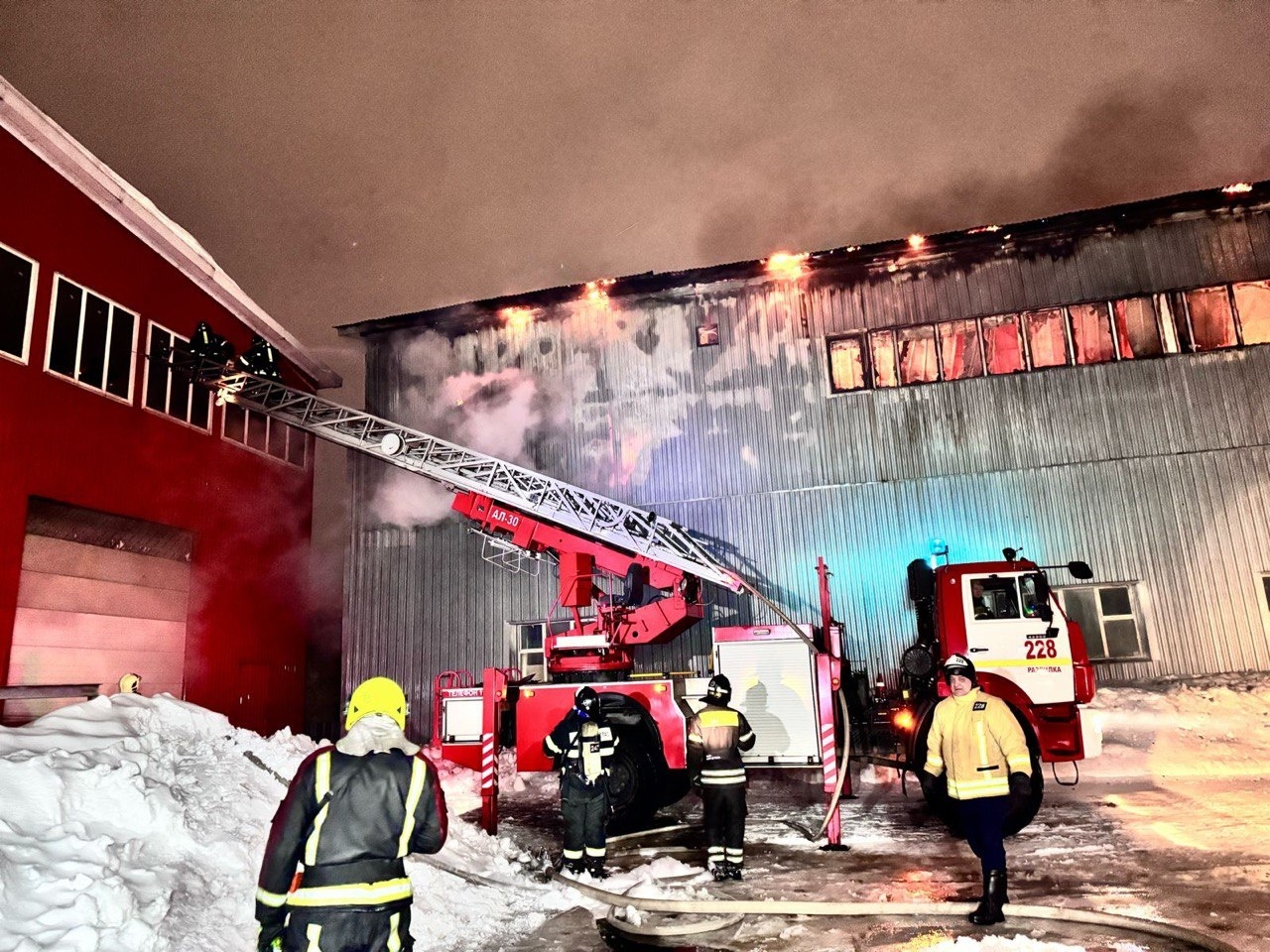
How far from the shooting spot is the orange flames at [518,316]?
16484 mm

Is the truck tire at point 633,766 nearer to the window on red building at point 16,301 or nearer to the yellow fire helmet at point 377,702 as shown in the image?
the yellow fire helmet at point 377,702

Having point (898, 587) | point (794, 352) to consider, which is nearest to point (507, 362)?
point (794, 352)

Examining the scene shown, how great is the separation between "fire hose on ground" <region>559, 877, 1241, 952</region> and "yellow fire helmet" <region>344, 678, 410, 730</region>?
125 inches

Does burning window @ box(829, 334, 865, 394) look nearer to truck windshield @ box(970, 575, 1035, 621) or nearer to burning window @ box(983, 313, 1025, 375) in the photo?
burning window @ box(983, 313, 1025, 375)

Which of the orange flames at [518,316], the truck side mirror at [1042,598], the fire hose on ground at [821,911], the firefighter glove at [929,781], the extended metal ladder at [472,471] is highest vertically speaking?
the orange flames at [518,316]

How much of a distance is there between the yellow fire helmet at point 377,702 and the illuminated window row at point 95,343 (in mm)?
10242

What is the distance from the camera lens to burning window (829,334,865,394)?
1501cm

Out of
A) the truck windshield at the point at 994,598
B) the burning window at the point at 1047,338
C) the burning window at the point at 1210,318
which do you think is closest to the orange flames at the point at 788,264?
the burning window at the point at 1047,338

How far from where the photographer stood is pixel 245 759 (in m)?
7.48

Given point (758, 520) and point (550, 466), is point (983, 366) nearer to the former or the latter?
point (758, 520)

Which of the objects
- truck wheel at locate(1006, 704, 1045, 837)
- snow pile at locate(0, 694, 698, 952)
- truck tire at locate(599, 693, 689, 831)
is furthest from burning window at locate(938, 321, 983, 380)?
snow pile at locate(0, 694, 698, 952)

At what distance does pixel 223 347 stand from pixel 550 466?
243 inches

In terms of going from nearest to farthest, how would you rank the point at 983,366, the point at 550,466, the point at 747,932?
the point at 747,932
the point at 983,366
the point at 550,466

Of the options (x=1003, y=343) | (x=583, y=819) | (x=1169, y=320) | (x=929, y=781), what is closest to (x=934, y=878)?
(x=929, y=781)
